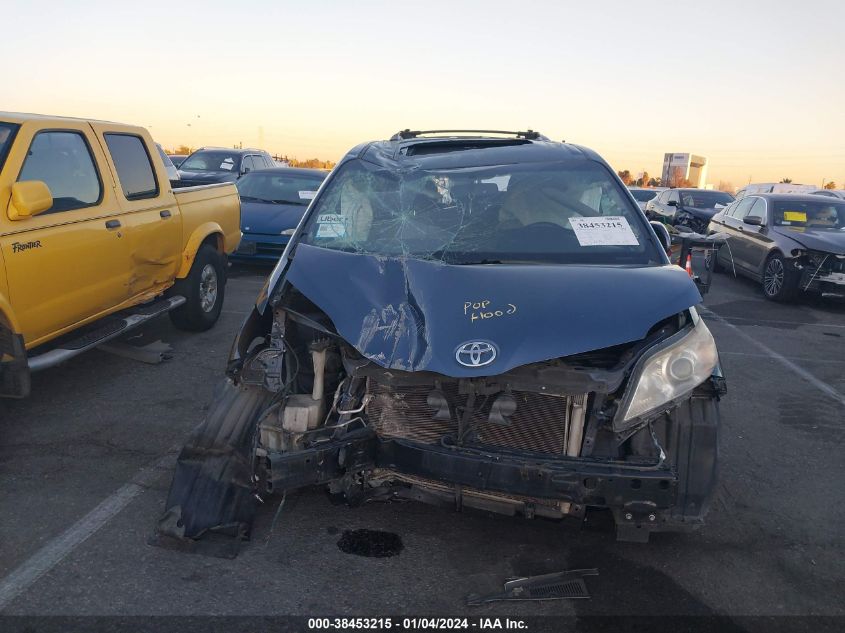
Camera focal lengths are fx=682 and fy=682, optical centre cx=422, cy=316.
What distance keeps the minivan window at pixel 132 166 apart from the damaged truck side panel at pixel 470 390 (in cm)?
268

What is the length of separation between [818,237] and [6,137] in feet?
33.2

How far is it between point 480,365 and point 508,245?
46.7 inches

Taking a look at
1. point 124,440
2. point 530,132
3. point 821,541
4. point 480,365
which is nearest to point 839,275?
point 530,132

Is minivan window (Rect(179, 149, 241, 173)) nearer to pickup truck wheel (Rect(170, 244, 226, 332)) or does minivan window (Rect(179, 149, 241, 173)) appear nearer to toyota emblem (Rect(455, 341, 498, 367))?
pickup truck wheel (Rect(170, 244, 226, 332))

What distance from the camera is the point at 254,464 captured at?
119 inches

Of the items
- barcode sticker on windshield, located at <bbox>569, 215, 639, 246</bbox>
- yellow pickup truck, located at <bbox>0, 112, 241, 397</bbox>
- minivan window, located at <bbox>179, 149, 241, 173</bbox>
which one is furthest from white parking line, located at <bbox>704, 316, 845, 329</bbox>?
minivan window, located at <bbox>179, 149, 241, 173</bbox>

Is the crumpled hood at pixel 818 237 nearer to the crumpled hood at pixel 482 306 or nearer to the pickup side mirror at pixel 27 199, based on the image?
the crumpled hood at pixel 482 306

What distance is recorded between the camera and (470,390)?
9.29ft

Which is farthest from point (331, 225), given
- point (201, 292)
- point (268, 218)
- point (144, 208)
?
point (268, 218)

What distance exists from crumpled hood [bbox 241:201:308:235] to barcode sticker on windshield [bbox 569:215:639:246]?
6.52 m

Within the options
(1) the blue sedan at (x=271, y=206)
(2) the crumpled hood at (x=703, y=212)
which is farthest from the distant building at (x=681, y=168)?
(1) the blue sedan at (x=271, y=206)

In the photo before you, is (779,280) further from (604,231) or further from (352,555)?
(352,555)

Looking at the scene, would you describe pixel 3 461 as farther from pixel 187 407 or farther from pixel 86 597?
pixel 86 597

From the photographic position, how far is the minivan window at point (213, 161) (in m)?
14.8
